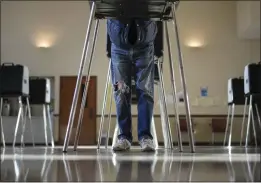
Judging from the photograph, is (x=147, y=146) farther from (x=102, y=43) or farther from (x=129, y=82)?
(x=102, y=43)

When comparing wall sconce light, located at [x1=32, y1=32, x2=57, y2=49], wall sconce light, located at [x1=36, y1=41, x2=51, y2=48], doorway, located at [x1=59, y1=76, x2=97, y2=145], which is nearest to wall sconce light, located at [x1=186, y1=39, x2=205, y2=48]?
doorway, located at [x1=59, y1=76, x2=97, y2=145]

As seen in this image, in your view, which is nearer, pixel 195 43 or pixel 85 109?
pixel 85 109

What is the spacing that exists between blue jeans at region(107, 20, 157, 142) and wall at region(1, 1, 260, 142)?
6218 millimetres

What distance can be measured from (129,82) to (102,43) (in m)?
6.52

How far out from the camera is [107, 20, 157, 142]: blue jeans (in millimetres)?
1620

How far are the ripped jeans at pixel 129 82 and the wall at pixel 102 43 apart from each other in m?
6.22

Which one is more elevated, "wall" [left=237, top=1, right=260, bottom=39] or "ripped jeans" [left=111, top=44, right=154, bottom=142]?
"wall" [left=237, top=1, right=260, bottom=39]

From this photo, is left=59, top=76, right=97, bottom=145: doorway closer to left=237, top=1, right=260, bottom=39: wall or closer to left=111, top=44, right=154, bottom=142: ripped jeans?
Result: left=237, top=1, right=260, bottom=39: wall

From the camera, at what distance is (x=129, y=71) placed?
165 cm

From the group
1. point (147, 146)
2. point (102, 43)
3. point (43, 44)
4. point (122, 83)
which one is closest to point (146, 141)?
point (147, 146)

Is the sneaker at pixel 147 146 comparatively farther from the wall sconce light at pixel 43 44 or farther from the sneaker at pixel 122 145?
the wall sconce light at pixel 43 44

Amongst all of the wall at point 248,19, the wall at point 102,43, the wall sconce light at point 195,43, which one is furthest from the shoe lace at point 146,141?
the wall sconce light at point 195,43

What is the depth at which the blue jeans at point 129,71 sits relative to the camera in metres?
1.62

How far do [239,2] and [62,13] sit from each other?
12.0ft
